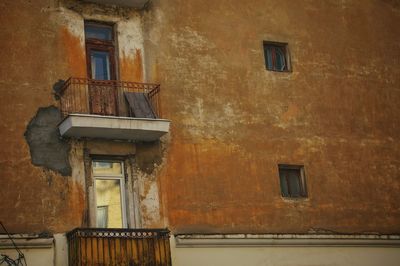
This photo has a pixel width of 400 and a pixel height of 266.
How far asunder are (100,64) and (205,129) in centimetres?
295

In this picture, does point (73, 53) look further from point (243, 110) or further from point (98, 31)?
point (243, 110)

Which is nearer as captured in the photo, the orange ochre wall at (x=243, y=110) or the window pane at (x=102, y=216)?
the orange ochre wall at (x=243, y=110)

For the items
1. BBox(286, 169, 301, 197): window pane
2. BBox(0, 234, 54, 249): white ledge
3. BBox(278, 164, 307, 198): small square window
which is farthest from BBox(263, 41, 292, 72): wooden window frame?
BBox(0, 234, 54, 249): white ledge

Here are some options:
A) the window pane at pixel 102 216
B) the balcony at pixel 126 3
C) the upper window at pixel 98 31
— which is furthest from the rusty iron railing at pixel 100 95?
the window pane at pixel 102 216

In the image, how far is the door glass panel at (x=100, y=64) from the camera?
17.3 metres

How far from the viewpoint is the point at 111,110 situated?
16.8 metres

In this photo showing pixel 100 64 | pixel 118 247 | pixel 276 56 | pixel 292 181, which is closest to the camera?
pixel 118 247

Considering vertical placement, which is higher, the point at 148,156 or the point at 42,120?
the point at 42,120

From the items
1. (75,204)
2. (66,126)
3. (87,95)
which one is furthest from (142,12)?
(75,204)

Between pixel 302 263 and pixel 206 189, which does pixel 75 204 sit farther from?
pixel 302 263

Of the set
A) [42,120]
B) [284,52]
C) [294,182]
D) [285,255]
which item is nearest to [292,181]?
[294,182]

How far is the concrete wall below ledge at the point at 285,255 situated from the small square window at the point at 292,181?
1.39 meters

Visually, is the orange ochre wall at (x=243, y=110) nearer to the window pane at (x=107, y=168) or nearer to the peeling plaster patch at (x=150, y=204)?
the peeling plaster patch at (x=150, y=204)

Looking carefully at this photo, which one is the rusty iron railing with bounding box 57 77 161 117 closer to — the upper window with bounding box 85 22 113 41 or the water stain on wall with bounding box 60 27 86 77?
the water stain on wall with bounding box 60 27 86 77
